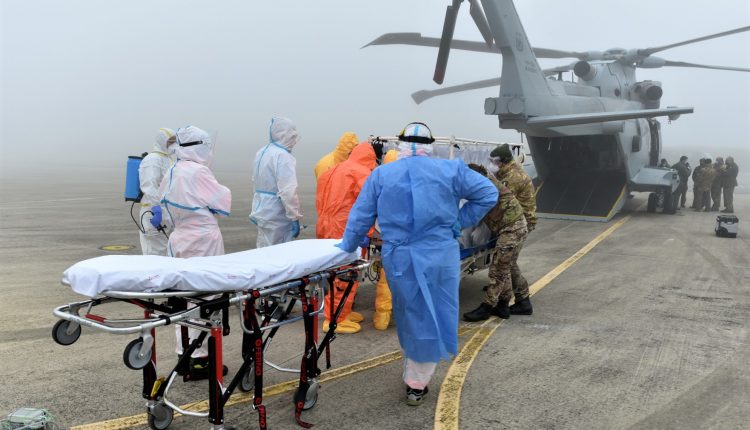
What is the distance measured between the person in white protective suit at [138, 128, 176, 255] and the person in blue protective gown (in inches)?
131

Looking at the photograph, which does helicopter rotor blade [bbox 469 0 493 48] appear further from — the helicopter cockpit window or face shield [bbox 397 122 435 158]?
face shield [bbox 397 122 435 158]

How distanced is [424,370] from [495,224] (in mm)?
2612

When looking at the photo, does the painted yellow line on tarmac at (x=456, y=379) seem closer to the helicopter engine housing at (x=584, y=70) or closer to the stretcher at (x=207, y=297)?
the stretcher at (x=207, y=297)

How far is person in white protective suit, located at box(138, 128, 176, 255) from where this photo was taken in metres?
6.61

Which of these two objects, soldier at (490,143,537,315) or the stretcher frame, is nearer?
the stretcher frame

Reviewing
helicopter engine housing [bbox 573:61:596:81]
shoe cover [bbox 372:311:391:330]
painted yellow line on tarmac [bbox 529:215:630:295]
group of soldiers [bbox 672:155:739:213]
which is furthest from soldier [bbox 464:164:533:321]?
group of soldiers [bbox 672:155:739:213]

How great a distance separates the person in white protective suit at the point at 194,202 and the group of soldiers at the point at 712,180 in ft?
55.7

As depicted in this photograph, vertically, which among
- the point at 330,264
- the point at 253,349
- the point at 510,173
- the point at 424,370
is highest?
the point at 510,173

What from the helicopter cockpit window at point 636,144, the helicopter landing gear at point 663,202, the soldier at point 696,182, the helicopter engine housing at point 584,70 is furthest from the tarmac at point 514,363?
the soldier at point 696,182

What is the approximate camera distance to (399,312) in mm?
4203

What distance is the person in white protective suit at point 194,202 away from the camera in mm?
4520

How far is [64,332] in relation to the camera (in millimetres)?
3145

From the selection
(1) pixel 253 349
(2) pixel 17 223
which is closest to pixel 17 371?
(1) pixel 253 349

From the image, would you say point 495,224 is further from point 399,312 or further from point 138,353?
point 138,353
